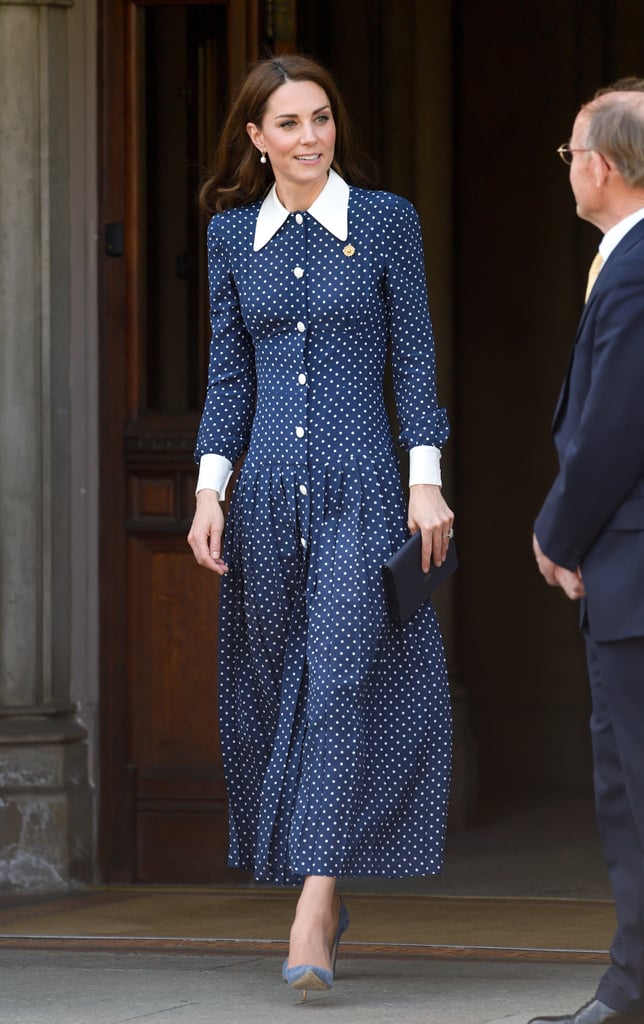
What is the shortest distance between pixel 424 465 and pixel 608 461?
891 mm

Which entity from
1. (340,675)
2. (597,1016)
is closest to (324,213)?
(340,675)

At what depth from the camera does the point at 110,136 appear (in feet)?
19.0

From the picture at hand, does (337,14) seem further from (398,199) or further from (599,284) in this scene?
(599,284)

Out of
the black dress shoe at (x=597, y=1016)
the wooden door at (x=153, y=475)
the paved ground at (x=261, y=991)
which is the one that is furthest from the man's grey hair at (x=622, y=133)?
the wooden door at (x=153, y=475)

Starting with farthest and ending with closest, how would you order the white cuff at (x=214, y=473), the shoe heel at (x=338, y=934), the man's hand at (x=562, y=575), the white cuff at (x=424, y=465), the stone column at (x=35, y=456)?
the stone column at (x=35, y=456) → the white cuff at (x=214, y=473) → the white cuff at (x=424, y=465) → the shoe heel at (x=338, y=934) → the man's hand at (x=562, y=575)

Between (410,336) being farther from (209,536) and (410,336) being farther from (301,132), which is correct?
(209,536)

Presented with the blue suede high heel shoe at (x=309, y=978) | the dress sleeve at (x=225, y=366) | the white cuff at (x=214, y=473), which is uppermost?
the dress sleeve at (x=225, y=366)

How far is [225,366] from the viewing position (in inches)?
172

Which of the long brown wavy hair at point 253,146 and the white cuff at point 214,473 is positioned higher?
the long brown wavy hair at point 253,146

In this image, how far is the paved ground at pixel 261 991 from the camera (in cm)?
383

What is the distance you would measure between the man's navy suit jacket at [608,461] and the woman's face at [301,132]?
966 mm

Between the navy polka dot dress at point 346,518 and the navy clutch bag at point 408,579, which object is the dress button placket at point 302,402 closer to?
the navy polka dot dress at point 346,518

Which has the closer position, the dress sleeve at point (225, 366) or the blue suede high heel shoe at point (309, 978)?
the blue suede high heel shoe at point (309, 978)

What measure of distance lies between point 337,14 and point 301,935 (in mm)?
4491
